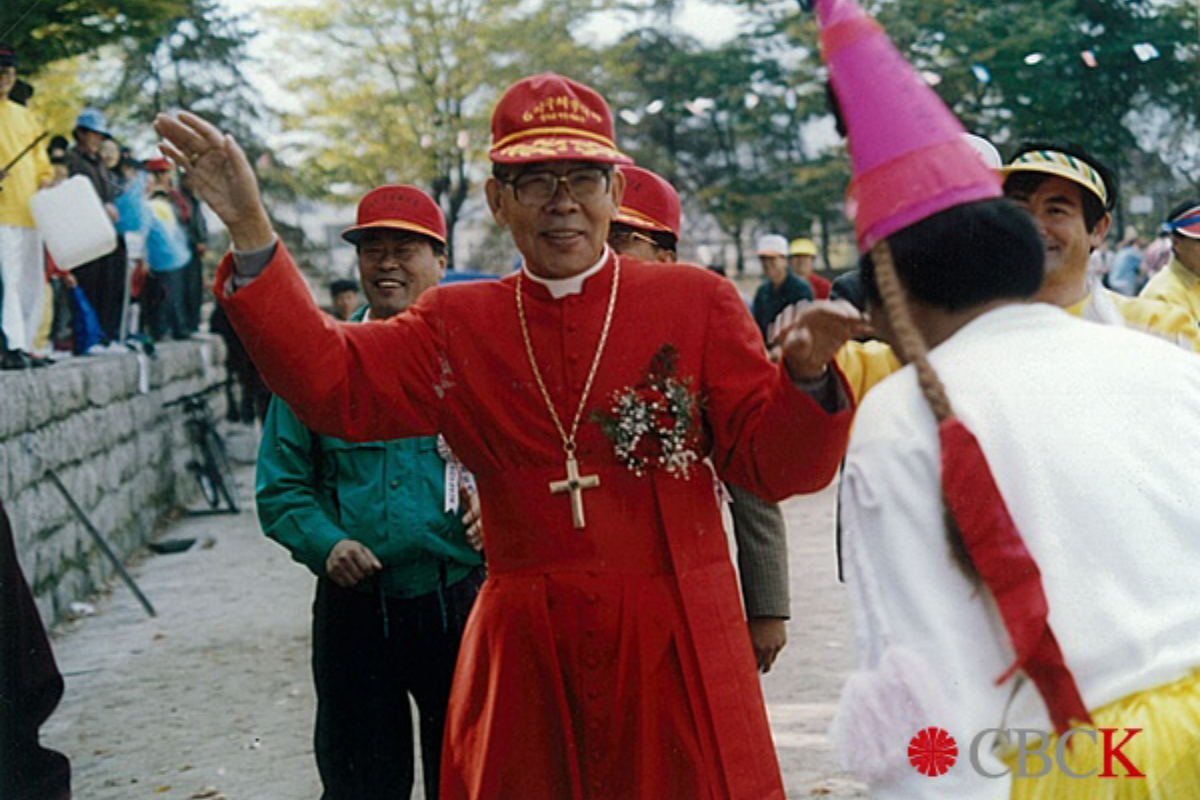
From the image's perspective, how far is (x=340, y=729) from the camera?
14.8 feet

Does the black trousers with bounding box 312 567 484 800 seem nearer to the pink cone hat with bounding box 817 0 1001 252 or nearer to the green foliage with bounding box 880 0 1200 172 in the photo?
the pink cone hat with bounding box 817 0 1001 252

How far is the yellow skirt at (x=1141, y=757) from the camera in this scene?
2.37 m

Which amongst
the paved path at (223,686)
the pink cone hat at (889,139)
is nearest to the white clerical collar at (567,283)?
the pink cone hat at (889,139)

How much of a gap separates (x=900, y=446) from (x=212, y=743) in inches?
211

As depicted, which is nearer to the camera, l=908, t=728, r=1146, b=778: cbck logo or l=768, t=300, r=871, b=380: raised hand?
l=908, t=728, r=1146, b=778: cbck logo

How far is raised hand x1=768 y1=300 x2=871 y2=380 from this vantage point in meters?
2.76

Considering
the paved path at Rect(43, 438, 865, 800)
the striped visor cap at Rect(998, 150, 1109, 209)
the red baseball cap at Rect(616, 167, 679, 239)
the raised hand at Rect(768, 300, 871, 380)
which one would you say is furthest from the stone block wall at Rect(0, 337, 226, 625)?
the raised hand at Rect(768, 300, 871, 380)

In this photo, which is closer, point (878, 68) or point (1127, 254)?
point (878, 68)

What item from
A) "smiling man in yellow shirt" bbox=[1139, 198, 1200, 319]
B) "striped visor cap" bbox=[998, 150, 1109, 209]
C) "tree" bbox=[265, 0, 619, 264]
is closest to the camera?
"striped visor cap" bbox=[998, 150, 1109, 209]

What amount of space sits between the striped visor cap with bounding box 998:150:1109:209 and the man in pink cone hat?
68.9 inches

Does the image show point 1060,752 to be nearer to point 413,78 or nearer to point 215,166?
point 215,166

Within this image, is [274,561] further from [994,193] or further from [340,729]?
[994,193]

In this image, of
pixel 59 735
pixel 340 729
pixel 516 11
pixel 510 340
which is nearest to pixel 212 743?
pixel 59 735

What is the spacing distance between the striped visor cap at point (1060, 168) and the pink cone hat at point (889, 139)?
169 centimetres
